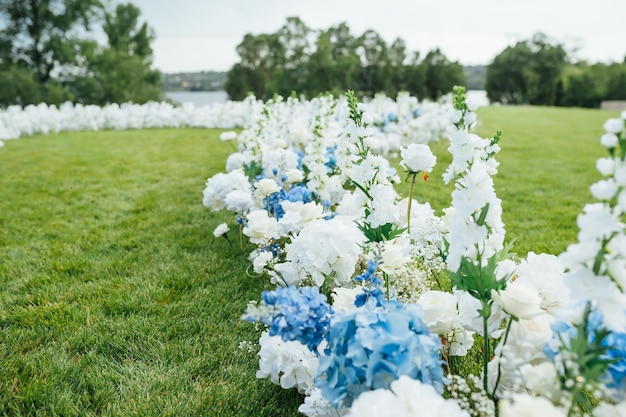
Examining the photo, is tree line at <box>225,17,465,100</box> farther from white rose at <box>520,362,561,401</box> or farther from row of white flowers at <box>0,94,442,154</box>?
white rose at <box>520,362,561,401</box>

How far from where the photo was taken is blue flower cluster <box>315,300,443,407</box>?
1167mm

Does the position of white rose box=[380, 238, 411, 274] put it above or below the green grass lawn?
above

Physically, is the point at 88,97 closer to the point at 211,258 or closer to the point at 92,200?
the point at 92,200

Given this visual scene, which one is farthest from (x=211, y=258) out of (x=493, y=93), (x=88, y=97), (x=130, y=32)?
(x=493, y=93)

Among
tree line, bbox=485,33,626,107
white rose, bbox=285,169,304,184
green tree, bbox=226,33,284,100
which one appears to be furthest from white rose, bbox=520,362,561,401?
tree line, bbox=485,33,626,107

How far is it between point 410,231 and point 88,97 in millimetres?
24565

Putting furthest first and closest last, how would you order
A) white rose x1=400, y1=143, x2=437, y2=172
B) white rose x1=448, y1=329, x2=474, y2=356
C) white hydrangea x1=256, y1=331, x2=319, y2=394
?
white rose x1=400, y1=143, x2=437, y2=172 → white rose x1=448, y1=329, x2=474, y2=356 → white hydrangea x1=256, y1=331, x2=319, y2=394

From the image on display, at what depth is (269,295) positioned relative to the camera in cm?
121

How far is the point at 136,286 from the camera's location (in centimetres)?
282

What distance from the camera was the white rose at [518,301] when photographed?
128 centimetres

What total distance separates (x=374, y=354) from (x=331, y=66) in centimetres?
2849

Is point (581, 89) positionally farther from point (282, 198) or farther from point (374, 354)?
point (374, 354)

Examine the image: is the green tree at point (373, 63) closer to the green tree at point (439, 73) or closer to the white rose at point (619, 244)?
the green tree at point (439, 73)

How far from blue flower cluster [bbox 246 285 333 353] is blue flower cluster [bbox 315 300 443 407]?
52 millimetres
